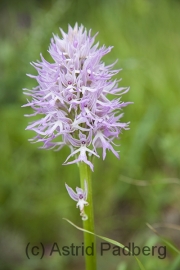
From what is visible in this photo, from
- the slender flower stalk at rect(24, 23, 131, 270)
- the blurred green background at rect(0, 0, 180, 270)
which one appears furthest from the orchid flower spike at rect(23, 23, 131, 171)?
the blurred green background at rect(0, 0, 180, 270)

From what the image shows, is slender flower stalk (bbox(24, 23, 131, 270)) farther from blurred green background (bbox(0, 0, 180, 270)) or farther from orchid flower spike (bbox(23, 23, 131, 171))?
blurred green background (bbox(0, 0, 180, 270))

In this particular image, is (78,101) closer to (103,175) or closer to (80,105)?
(80,105)

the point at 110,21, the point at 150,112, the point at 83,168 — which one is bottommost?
the point at 83,168

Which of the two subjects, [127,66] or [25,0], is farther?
[25,0]

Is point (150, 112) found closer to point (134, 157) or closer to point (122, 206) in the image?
point (134, 157)

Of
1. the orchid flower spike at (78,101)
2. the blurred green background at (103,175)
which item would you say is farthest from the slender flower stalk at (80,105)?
the blurred green background at (103,175)

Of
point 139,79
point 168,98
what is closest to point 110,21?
point 139,79

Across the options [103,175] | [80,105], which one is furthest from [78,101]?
[103,175]

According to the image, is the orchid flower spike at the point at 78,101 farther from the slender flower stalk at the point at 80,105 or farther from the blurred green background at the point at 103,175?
the blurred green background at the point at 103,175
